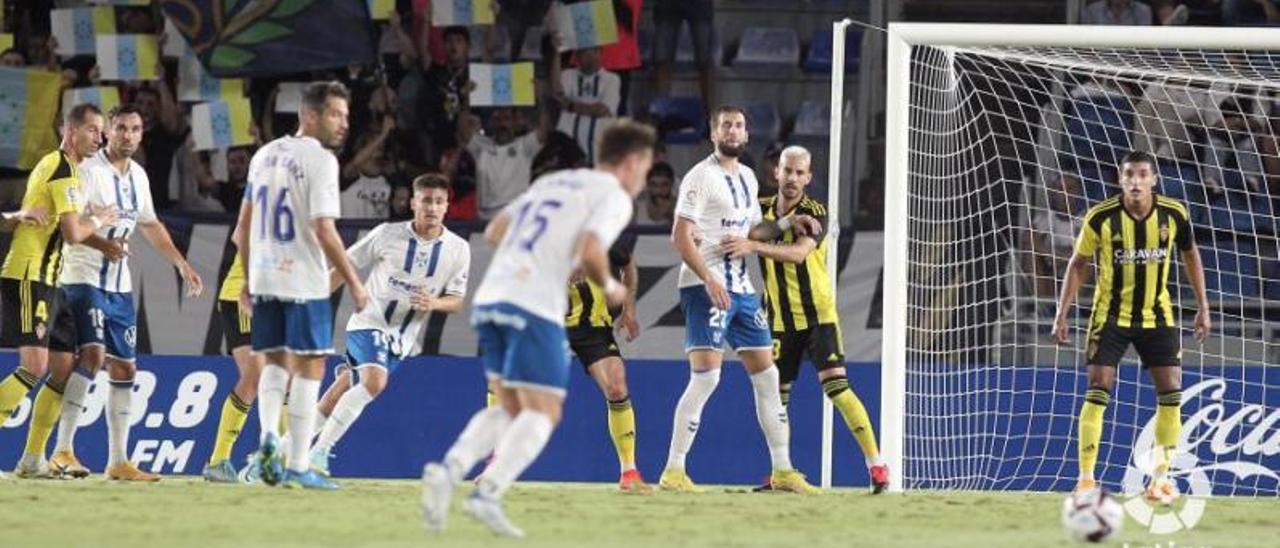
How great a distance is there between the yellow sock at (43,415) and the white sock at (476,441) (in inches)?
167

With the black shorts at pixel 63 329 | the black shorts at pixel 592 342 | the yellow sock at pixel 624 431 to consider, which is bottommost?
the yellow sock at pixel 624 431

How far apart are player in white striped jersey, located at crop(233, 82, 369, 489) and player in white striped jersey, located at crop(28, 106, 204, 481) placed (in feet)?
5.81

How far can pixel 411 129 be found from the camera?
1688cm

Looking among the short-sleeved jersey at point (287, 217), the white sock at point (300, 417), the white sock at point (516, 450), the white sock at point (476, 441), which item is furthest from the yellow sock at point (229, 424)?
the white sock at point (516, 450)

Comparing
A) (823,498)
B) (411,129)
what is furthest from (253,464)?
(411,129)

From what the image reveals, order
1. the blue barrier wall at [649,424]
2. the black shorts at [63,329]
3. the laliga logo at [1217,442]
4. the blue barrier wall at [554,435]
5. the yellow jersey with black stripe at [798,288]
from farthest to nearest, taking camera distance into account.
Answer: the blue barrier wall at [554,435] < the blue barrier wall at [649,424] < the laliga logo at [1217,442] < the yellow jersey with black stripe at [798,288] < the black shorts at [63,329]

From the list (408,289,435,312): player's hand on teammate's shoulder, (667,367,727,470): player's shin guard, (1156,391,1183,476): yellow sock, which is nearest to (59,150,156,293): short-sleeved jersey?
(408,289,435,312): player's hand on teammate's shoulder

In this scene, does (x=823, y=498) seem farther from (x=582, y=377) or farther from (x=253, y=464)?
(x=582, y=377)

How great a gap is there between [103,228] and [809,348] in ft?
12.7

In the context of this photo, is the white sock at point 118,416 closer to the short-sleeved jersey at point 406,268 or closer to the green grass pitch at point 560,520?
the green grass pitch at point 560,520

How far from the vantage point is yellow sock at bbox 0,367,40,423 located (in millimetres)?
11844

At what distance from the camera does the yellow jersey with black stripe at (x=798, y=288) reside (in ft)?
39.6

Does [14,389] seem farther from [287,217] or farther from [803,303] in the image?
[803,303]

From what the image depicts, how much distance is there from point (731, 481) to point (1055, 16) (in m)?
4.90
